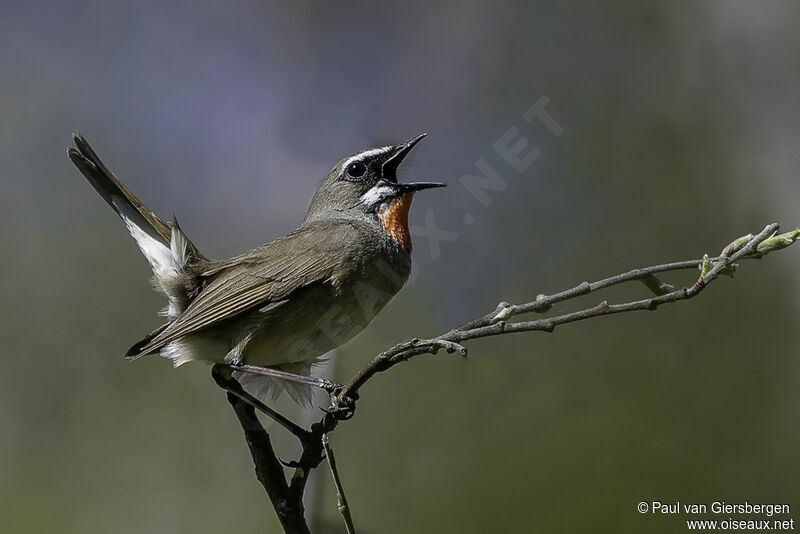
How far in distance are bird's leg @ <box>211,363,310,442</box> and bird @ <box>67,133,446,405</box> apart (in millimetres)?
23

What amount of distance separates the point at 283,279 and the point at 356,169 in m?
0.37

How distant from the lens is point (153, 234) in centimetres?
188

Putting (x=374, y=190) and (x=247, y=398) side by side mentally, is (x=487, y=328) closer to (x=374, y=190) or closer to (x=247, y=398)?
(x=247, y=398)

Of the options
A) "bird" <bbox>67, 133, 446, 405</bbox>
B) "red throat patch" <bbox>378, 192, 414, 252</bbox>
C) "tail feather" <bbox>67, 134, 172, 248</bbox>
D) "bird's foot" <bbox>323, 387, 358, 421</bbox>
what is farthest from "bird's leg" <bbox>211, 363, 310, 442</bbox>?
"red throat patch" <bbox>378, 192, 414, 252</bbox>

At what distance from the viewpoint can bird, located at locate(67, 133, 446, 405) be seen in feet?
5.56

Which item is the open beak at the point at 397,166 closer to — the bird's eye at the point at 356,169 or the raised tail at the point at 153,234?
the bird's eye at the point at 356,169

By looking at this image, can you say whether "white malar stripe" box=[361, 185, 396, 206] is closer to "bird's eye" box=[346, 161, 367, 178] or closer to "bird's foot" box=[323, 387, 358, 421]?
"bird's eye" box=[346, 161, 367, 178]

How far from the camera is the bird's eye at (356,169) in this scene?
1904mm

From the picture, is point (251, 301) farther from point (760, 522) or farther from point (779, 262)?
point (779, 262)

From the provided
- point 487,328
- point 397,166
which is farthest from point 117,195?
point 487,328

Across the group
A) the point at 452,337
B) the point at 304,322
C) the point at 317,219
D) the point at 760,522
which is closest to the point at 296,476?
the point at 304,322

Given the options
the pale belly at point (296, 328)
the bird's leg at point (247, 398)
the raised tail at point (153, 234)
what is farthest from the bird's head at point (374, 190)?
the bird's leg at point (247, 398)

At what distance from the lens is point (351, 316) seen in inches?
66.5

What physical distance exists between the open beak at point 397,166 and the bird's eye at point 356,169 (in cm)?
7
